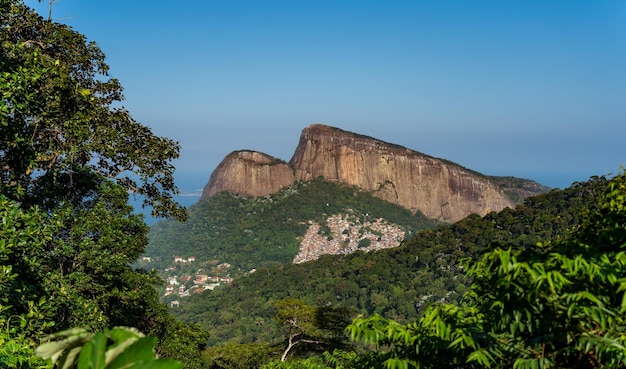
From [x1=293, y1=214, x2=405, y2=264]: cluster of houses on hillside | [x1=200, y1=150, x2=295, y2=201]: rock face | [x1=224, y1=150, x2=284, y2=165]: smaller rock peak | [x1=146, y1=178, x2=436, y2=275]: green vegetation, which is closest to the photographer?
[x1=293, y1=214, x2=405, y2=264]: cluster of houses on hillside

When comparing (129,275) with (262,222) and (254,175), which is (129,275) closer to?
(262,222)

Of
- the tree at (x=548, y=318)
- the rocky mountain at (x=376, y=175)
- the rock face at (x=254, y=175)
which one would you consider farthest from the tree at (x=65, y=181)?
the rocky mountain at (x=376, y=175)

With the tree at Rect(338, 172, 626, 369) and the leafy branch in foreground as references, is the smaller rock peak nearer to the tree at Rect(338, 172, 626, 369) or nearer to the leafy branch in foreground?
the tree at Rect(338, 172, 626, 369)

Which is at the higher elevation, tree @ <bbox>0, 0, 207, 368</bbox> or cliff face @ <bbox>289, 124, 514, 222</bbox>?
cliff face @ <bbox>289, 124, 514, 222</bbox>

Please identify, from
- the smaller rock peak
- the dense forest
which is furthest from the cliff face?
the dense forest

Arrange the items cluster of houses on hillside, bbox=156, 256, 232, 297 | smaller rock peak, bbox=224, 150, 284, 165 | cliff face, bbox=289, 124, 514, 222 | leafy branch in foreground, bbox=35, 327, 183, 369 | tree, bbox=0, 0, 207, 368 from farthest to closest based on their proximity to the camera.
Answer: smaller rock peak, bbox=224, 150, 284, 165, cliff face, bbox=289, 124, 514, 222, cluster of houses on hillside, bbox=156, 256, 232, 297, tree, bbox=0, 0, 207, 368, leafy branch in foreground, bbox=35, 327, 183, 369

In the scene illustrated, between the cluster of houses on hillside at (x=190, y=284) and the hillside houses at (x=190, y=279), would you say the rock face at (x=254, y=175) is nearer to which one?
the hillside houses at (x=190, y=279)

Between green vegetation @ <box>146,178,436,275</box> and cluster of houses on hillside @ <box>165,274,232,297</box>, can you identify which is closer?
cluster of houses on hillside @ <box>165,274,232,297</box>

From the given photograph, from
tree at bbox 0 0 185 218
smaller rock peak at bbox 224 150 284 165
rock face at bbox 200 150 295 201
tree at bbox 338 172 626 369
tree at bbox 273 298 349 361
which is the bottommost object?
tree at bbox 273 298 349 361
